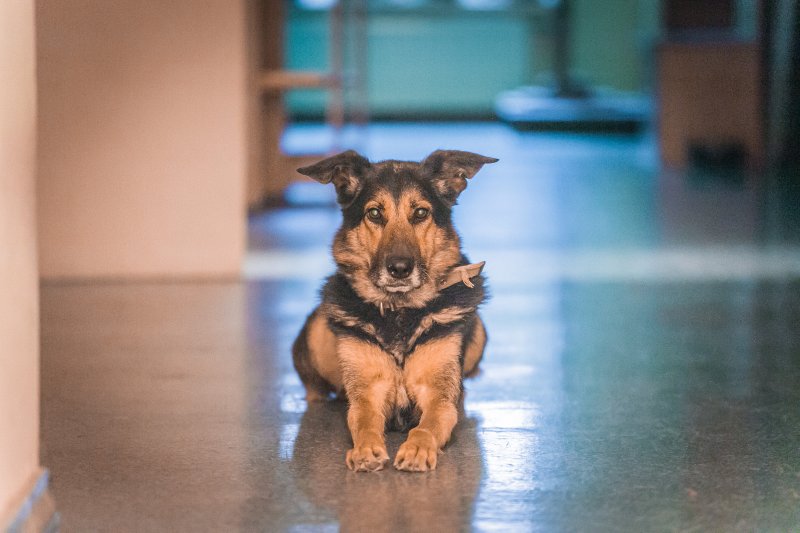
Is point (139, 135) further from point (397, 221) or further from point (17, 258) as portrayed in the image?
point (17, 258)

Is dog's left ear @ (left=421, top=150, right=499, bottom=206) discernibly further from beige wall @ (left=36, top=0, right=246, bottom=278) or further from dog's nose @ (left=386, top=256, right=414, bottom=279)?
beige wall @ (left=36, top=0, right=246, bottom=278)

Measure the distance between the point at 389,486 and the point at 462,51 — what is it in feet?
49.6

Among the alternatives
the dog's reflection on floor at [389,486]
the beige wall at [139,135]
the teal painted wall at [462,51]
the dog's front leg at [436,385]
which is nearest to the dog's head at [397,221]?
the dog's front leg at [436,385]

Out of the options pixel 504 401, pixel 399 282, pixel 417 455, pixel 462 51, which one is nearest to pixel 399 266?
pixel 399 282

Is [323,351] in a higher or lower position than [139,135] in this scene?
lower

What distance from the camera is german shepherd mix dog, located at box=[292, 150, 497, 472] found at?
336cm

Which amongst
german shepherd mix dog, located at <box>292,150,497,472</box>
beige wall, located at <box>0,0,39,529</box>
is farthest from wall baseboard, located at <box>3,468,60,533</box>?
german shepherd mix dog, located at <box>292,150,497,472</box>

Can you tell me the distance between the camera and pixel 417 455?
122 inches

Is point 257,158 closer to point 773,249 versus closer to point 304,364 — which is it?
point 773,249

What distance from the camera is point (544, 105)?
53.1ft

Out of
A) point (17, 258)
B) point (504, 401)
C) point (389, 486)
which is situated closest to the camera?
point (17, 258)

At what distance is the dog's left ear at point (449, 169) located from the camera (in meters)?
3.48

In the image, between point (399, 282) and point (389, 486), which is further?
point (399, 282)

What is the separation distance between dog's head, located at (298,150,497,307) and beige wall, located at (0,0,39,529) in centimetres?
89
